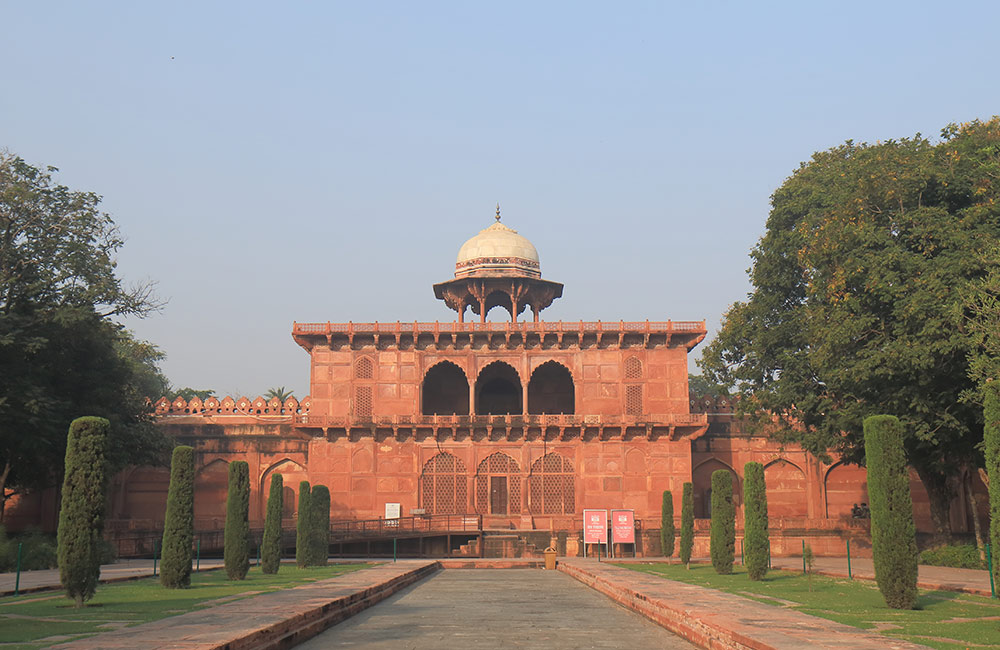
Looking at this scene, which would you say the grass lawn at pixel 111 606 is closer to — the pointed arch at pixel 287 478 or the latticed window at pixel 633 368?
the pointed arch at pixel 287 478

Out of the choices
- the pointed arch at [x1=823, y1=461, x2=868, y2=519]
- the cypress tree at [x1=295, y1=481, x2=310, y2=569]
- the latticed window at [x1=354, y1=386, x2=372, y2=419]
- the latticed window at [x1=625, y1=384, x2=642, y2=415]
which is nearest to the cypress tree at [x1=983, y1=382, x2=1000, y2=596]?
the cypress tree at [x1=295, y1=481, x2=310, y2=569]

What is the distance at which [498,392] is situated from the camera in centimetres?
5006

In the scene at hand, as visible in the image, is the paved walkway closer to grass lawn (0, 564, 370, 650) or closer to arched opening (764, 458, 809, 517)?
grass lawn (0, 564, 370, 650)

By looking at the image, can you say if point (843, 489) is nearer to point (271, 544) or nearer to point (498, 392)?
point (498, 392)

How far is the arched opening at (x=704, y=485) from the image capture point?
46.4 m

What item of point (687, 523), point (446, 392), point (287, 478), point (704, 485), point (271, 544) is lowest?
point (271, 544)

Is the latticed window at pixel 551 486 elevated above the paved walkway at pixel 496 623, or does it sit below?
above

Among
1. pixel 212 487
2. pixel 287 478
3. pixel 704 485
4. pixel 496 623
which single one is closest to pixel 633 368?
pixel 704 485

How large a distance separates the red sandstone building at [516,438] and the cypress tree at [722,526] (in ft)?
53.5

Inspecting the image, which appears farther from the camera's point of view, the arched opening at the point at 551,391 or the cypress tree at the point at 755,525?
the arched opening at the point at 551,391

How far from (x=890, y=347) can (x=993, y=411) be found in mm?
13047

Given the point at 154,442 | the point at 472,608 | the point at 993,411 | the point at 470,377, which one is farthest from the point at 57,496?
the point at 993,411

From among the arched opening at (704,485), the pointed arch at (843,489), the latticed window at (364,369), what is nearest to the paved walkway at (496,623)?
the latticed window at (364,369)

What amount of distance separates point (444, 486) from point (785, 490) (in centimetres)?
1625
